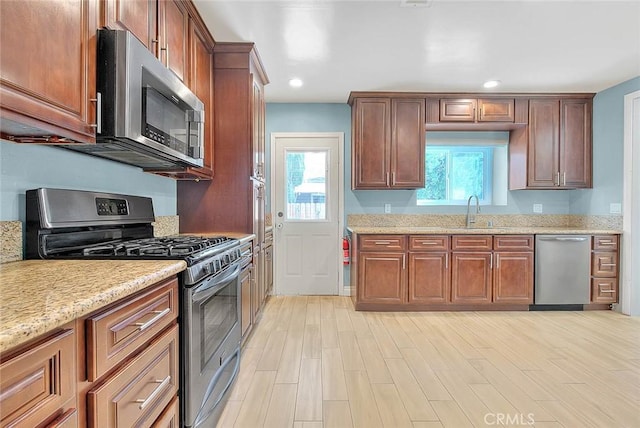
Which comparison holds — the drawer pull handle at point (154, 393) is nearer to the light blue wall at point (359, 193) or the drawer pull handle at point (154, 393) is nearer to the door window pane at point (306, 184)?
the door window pane at point (306, 184)

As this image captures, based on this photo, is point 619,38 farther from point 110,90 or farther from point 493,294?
point 110,90

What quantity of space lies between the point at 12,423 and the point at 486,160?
4722mm

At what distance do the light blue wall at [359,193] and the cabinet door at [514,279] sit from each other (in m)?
0.81

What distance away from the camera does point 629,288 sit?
338cm

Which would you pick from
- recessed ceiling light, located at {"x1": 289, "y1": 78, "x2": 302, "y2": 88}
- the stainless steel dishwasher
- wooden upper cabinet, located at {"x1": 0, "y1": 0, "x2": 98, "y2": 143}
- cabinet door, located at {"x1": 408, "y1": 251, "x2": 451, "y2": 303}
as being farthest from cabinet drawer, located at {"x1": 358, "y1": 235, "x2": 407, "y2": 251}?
wooden upper cabinet, located at {"x1": 0, "y1": 0, "x2": 98, "y2": 143}

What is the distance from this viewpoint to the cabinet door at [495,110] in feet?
12.3

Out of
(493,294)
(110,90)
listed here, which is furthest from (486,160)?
(110,90)

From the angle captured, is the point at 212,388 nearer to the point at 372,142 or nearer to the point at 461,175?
the point at 372,142

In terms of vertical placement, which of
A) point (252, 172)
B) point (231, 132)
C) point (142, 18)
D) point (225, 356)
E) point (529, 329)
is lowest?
point (529, 329)

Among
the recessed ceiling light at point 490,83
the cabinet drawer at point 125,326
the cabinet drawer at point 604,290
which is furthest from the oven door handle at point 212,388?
the cabinet drawer at point 604,290

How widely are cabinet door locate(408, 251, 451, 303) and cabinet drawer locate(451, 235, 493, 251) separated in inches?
6.2

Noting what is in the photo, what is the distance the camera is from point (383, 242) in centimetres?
349

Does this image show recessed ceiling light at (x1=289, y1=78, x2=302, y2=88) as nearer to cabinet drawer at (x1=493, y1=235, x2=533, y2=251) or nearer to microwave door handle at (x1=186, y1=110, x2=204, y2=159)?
microwave door handle at (x1=186, y1=110, x2=204, y2=159)

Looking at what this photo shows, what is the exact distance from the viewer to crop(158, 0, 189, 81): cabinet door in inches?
69.7
